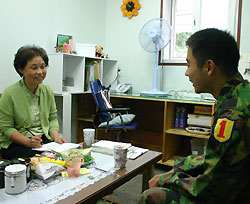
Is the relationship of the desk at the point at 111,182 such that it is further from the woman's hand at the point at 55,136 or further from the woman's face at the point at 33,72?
the woman's face at the point at 33,72

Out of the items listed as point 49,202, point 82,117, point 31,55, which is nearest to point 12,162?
point 49,202

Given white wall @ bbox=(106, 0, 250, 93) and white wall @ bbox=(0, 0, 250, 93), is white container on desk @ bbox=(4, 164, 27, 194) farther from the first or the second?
white wall @ bbox=(106, 0, 250, 93)

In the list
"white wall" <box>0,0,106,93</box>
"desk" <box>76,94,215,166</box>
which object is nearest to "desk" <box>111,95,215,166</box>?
"desk" <box>76,94,215,166</box>

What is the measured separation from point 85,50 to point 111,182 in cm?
224

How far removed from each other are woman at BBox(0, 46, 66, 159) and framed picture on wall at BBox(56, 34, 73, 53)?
98cm

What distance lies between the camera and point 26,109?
185 cm

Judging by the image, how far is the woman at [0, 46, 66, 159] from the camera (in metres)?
1.76

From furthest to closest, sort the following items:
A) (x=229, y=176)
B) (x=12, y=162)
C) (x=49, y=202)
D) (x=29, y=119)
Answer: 1. (x=29, y=119)
2. (x=12, y=162)
3. (x=49, y=202)
4. (x=229, y=176)

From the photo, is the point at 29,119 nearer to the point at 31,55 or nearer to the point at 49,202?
the point at 31,55

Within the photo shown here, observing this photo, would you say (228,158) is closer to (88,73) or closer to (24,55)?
(24,55)

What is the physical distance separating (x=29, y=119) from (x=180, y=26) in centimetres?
242

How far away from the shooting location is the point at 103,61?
11.8 ft

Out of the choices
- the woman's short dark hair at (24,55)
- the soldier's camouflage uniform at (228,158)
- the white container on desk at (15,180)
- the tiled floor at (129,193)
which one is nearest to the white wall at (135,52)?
the tiled floor at (129,193)

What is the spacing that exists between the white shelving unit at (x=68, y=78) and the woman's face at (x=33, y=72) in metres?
0.78
